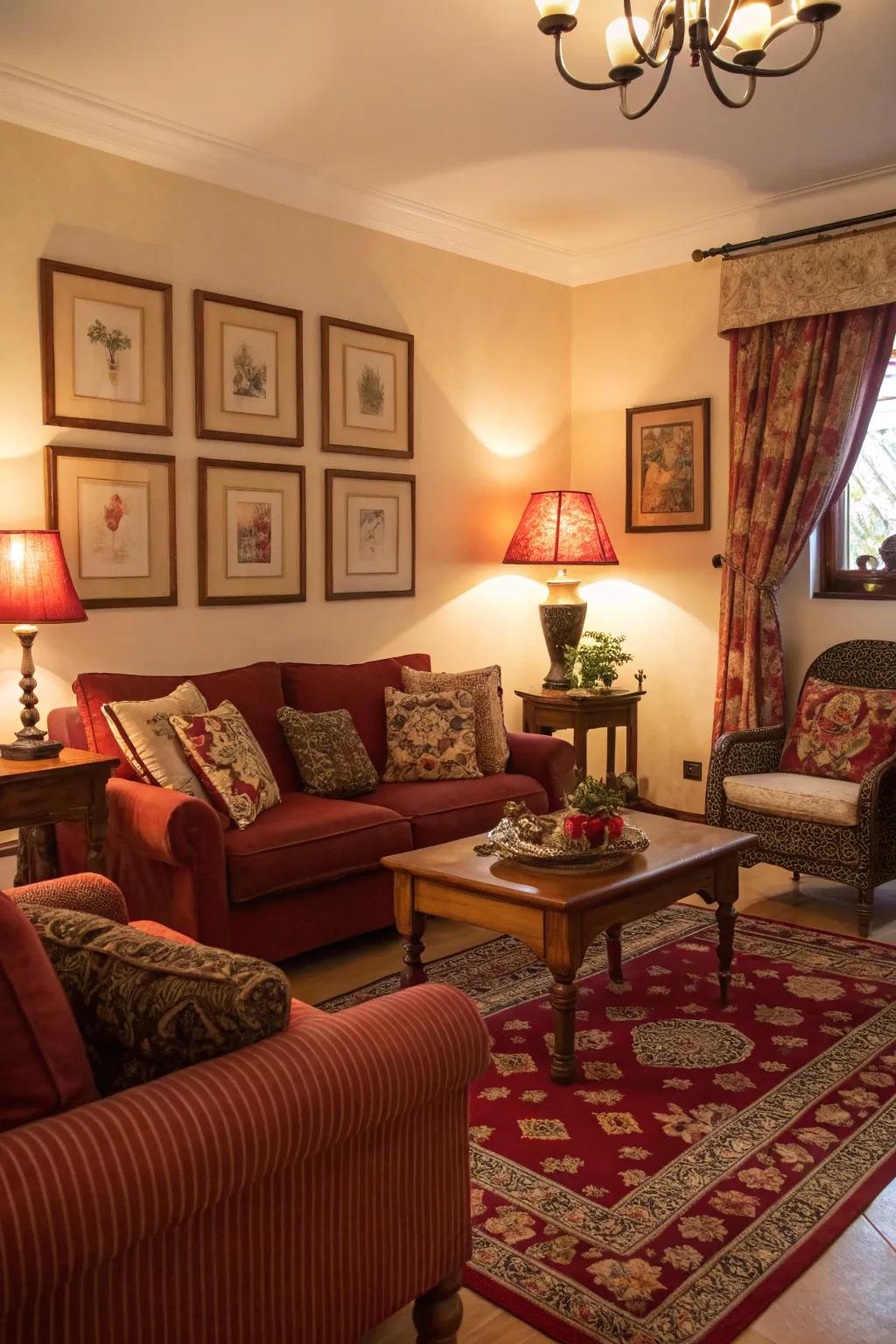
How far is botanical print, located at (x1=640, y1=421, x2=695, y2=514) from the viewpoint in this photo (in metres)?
5.50

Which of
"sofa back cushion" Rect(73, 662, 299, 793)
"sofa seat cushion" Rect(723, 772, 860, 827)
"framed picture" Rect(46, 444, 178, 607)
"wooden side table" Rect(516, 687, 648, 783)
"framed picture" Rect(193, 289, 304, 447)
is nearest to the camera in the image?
"sofa back cushion" Rect(73, 662, 299, 793)

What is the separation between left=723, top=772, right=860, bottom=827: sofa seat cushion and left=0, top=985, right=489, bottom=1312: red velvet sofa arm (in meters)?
2.59

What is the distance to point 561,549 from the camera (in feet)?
17.5

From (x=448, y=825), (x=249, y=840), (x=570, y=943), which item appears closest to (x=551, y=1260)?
(x=570, y=943)

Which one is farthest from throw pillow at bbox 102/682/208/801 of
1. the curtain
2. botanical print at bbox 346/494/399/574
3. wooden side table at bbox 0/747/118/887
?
the curtain

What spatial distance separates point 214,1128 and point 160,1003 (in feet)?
0.64

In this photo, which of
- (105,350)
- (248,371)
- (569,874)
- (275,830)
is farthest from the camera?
(248,371)

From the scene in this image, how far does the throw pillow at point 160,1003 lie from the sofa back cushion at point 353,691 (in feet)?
8.94

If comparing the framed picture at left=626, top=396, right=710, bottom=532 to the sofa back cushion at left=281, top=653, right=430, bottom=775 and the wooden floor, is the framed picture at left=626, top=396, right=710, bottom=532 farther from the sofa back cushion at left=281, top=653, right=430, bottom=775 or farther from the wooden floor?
the wooden floor

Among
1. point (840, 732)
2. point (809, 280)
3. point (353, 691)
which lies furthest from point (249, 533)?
point (809, 280)

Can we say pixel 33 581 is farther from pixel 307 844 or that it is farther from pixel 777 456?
pixel 777 456

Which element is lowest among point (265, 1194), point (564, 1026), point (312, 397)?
point (564, 1026)

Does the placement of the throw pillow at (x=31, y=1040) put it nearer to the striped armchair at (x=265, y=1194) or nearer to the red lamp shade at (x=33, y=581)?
the striped armchair at (x=265, y=1194)

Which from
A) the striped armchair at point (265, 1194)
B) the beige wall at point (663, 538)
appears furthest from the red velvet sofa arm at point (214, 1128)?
the beige wall at point (663, 538)
